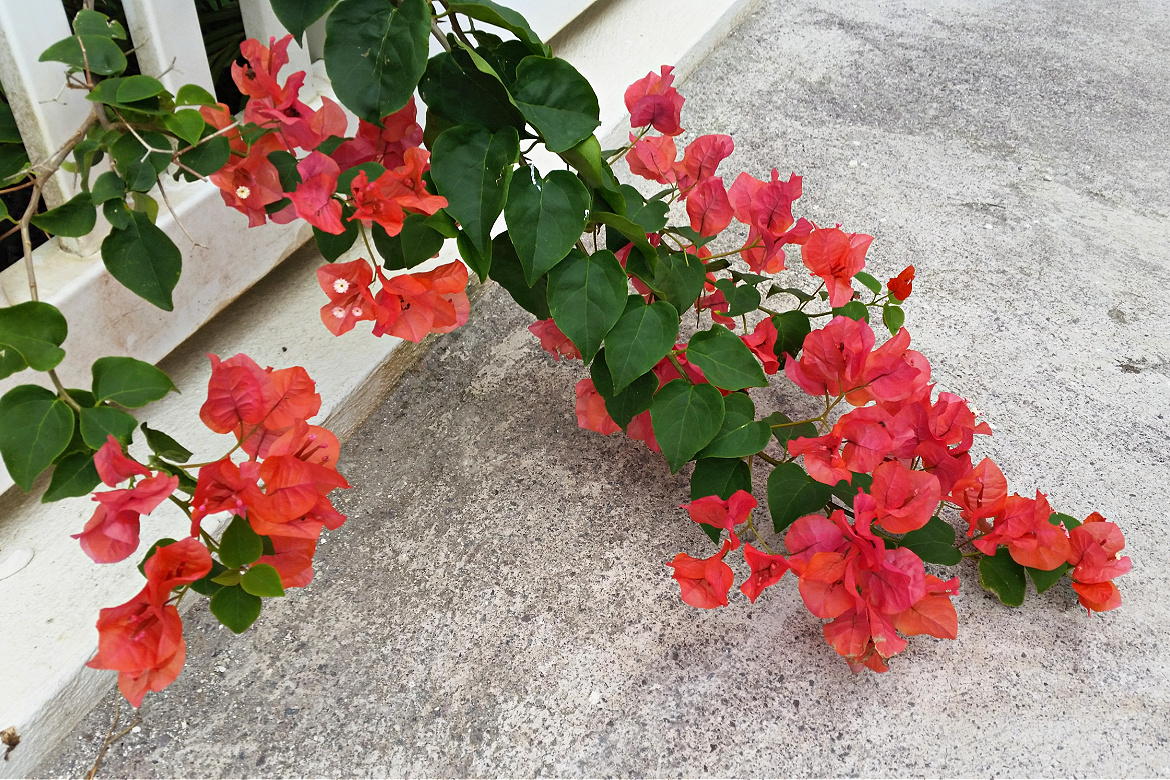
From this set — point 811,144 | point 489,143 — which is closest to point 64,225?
point 489,143

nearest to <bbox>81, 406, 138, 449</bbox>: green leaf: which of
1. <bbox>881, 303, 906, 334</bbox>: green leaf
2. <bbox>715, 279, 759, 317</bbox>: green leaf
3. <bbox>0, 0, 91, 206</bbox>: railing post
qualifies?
<bbox>0, 0, 91, 206</bbox>: railing post

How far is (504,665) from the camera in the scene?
0.90 m

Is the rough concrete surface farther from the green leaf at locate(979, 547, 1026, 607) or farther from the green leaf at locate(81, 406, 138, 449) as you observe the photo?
the green leaf at locate(81, 406, 138, 449)

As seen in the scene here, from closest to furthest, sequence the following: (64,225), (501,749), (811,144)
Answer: (64,225)
(501,749)
(811,144)

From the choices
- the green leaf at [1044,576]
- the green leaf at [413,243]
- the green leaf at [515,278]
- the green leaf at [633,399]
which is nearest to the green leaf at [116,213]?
the green leaf at [413,243]

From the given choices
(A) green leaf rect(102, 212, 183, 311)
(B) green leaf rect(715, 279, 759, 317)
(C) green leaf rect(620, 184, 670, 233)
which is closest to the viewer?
(A) green leaf rect(102, 212, 183, 311)

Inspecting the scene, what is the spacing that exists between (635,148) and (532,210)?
10.0 inches

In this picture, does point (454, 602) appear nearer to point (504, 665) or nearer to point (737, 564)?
point (504, 665)

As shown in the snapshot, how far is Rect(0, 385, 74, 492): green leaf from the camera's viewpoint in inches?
24.1

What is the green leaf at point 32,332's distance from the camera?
0.62 m

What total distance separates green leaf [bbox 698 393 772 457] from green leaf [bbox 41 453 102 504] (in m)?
0.54

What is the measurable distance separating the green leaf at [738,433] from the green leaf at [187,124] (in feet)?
1.74

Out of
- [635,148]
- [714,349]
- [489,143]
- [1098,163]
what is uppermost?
[489,143]

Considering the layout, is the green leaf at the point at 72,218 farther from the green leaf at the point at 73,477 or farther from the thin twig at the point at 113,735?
the thin twig at the point at 113,735
